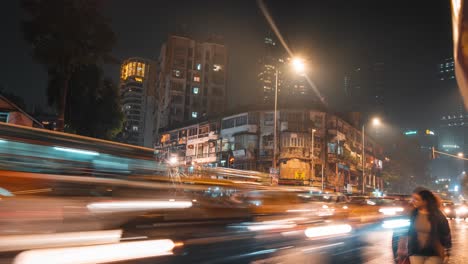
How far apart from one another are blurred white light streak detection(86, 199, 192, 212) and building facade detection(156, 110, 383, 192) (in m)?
37.1

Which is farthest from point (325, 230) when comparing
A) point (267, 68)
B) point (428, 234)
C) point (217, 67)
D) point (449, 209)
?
point (267, 68)

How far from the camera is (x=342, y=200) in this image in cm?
1495

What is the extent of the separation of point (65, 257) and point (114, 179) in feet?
5.52

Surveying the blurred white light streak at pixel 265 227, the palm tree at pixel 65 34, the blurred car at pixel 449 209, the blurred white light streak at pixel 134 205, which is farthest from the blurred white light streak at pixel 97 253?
the blurred car at pixel 449 209

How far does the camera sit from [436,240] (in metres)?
4.89

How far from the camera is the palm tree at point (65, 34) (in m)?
24.4

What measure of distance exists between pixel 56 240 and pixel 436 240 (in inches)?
204

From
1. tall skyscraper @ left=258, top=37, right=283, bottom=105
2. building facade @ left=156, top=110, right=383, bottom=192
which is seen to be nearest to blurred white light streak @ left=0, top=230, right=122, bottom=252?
building facade @ left=156, top=110, right=383, bottom=192

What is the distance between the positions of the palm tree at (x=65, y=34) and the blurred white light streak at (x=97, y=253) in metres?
19.1

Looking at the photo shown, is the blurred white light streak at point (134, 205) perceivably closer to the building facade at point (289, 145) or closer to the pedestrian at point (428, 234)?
the pedestrian at point (428, 234)

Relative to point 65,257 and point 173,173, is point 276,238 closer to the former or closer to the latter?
point 173,173

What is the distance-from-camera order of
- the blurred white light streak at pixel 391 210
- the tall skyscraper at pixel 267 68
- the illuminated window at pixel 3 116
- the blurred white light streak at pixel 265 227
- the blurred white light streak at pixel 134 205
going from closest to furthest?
the blurred white light streak at pixel 134 205, the blurred white light streak at pixel 265 227, the blurred white light streak at pixel 391 210, the illuminated window at pixel 3 116, the tall skyscraper at pixel 267 68

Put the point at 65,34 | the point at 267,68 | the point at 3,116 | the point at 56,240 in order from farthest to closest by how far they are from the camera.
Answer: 1. the point at 267,68
2. the point at 3,116
3. the point at 65,34
4. the point at 56,240

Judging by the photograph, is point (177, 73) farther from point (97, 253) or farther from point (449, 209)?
point (97, 253)
